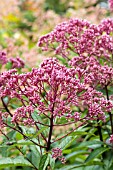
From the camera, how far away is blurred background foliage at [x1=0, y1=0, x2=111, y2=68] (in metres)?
4.54

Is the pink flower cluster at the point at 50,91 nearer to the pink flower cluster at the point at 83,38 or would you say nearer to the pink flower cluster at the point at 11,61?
the pink flower cluster at the point at 83,38

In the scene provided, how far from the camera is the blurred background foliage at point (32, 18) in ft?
14.9

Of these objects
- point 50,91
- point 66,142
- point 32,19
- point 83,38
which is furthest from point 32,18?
point 50,91

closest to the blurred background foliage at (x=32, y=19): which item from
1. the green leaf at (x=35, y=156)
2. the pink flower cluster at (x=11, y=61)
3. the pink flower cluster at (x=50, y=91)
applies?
the green leaf at (x=35, y=156)

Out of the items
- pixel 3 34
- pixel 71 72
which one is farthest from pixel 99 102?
pixel 3 34

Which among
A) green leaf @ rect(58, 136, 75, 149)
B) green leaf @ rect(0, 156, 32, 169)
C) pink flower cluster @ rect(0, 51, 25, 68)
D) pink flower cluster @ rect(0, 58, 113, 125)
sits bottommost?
green leaf @ rect(0, 156, 32, 169)

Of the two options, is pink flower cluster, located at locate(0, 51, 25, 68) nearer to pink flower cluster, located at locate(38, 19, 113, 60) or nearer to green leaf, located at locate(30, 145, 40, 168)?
pink flower cluster, located at locate(38, 19, 113, 60)

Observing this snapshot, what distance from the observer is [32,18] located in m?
7.62

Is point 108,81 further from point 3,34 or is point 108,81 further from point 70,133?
point 3,34

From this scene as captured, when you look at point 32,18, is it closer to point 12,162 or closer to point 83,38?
point 83,38

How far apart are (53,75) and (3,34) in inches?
180

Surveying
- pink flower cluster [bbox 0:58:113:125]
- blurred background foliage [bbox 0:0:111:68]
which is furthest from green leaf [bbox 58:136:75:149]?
blurred background foliage [bbox 0:0:111:68]

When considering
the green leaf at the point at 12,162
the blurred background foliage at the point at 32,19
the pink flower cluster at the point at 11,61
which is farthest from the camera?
the blurred background foliage at the point at 32,19

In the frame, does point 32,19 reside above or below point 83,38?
above
